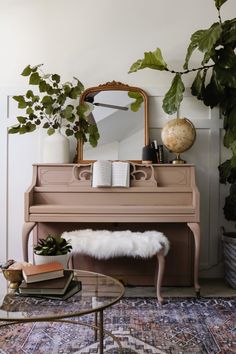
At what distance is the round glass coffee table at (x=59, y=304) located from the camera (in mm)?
1450

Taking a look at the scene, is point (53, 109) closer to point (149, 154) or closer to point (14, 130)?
point (14, 130)

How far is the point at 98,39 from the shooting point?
359 centimetres

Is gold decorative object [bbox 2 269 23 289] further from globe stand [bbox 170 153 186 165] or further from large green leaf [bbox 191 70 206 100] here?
large green leaf [bbox 191 70 206 100]

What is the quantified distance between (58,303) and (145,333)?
84 centimetres

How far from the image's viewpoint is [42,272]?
1633 mm

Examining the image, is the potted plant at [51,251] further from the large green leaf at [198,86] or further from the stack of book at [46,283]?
the large green leaf at [198,86]

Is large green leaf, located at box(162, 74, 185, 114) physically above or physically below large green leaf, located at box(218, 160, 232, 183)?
above

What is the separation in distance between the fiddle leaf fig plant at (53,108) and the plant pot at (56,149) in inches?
2.9

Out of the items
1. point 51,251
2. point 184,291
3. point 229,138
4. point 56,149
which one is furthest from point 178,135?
point 51,251

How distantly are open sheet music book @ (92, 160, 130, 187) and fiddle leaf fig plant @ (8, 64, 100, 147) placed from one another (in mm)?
382

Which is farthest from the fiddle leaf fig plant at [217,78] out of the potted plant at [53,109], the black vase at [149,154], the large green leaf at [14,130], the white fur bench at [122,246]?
the large green leaf at [14,130]

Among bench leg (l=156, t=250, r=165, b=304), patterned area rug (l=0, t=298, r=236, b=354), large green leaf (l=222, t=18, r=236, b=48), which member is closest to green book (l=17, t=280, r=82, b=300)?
patterned area rug (l=0, t=298, r=236, b=354)

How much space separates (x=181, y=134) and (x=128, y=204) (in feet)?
2.43

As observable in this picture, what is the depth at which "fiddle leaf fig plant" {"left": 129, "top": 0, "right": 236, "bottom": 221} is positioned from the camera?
293 centimetres
